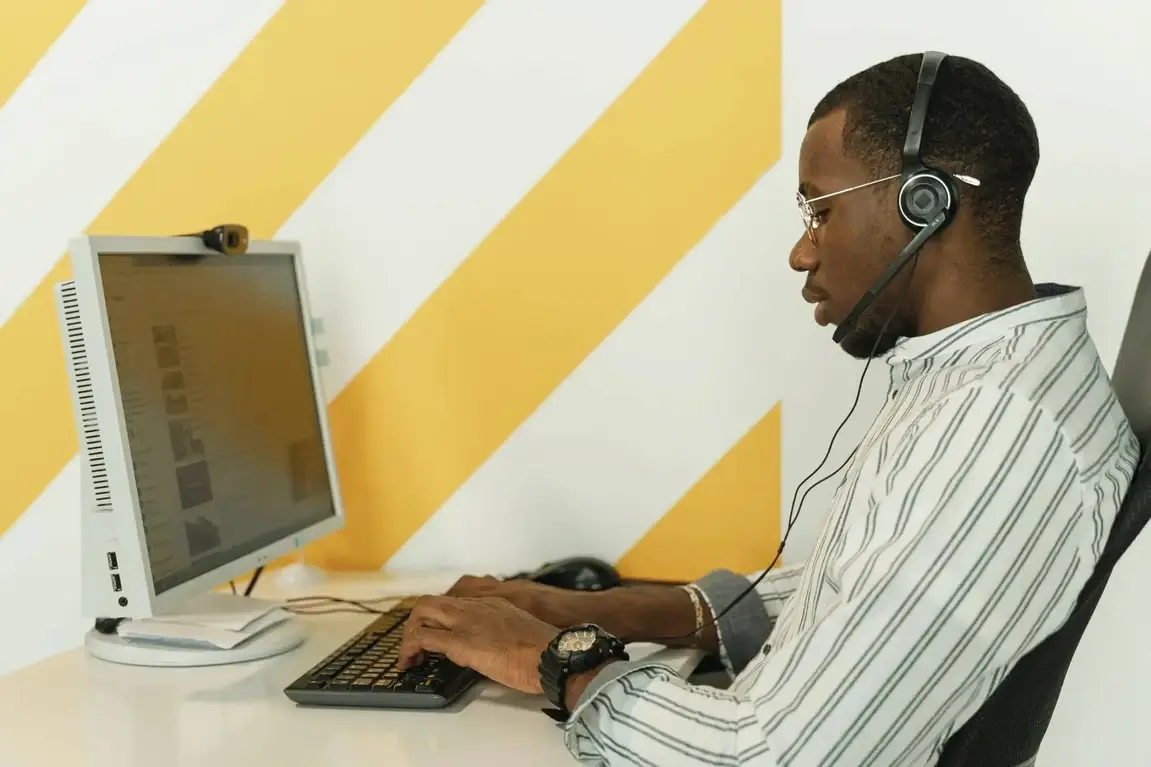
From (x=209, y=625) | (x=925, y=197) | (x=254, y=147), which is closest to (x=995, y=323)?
(x=925, y=197)

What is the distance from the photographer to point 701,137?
1.63 metres

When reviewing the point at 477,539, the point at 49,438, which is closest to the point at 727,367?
the point at 477,539

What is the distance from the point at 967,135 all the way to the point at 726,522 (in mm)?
805

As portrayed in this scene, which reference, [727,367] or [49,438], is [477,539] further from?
[49,438]

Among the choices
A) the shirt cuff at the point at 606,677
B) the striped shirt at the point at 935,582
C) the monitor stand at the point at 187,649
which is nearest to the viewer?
the striped shirt at the point at 935,582

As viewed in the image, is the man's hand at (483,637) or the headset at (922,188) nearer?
the headset at (922,188)

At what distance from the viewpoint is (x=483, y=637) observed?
3.85ft

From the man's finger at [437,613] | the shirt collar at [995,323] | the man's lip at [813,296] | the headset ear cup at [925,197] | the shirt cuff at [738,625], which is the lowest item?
the shirt cuff at [738,625]

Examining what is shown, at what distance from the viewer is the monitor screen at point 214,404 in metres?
1.23

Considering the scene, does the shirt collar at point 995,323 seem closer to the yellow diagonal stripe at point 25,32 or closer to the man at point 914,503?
the man at point 914,503

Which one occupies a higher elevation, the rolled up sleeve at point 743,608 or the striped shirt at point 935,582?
the striped shirt at point 935,582

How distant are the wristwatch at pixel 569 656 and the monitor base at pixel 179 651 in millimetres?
425

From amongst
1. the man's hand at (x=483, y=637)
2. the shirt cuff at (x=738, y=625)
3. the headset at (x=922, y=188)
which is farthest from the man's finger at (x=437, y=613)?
the headset at (x=922, y=188)

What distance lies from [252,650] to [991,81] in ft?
3.51
